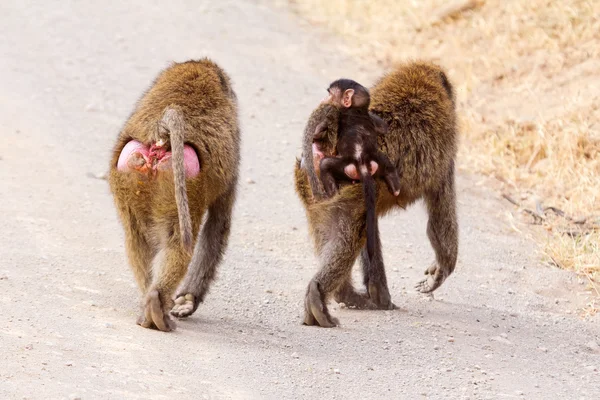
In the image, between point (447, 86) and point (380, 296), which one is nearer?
point (380, 296)

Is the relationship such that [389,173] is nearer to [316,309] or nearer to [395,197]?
[395,197]

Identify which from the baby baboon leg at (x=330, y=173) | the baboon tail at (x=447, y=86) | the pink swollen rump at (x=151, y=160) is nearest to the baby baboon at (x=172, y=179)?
the pink swollen rump at (x=151, y=160)

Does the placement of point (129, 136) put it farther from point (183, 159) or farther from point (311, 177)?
point (311, 177)

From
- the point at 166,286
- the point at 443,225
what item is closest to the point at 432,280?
the point at 443,225

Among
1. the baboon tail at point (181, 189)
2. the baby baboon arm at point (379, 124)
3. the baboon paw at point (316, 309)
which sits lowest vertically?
the baboon paw at point (316, 309)

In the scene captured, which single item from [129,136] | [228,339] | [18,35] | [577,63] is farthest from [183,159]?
[18,35]

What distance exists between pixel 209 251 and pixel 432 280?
1.48 m

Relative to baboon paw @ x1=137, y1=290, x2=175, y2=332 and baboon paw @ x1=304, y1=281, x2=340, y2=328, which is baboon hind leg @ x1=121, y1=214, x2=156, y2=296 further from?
baboon paw @ x1=304, y1=281, x2=340, y2=328

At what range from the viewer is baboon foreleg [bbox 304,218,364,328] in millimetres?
6297

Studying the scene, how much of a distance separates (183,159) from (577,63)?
6.90 m

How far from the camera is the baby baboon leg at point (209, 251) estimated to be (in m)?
6.62

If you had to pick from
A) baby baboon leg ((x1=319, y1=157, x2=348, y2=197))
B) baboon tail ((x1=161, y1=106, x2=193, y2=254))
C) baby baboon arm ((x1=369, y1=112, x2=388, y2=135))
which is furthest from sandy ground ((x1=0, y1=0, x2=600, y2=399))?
baby baboon arm ((x1=369, y1=112, x2=388, y2=135))

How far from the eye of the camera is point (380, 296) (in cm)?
698

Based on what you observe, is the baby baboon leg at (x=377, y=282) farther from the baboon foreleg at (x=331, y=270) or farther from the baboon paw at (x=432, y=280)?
the baboon foreleg at (x=331, y=270)
